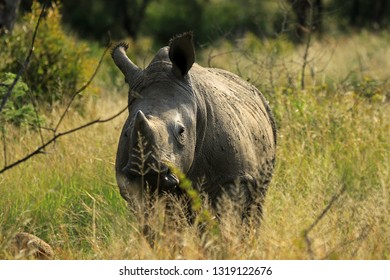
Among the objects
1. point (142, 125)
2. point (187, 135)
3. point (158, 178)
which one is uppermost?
point (142, 125)

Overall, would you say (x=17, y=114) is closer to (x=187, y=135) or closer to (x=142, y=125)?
(x=187, y=135)

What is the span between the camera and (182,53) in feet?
19.3

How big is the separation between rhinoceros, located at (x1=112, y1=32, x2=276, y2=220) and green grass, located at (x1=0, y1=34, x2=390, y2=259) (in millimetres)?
240

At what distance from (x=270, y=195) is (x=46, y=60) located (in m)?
4.73

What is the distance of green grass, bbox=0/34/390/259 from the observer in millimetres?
5625

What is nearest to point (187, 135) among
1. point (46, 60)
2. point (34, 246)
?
point (34, 246)

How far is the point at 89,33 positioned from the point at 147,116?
2345 centimetres

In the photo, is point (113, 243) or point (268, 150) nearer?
point (113, 243)

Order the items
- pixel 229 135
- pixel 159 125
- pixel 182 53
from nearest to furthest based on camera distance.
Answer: pixel 159 125 → pixel 182 53 → pixel 229 135

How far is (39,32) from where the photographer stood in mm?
11336

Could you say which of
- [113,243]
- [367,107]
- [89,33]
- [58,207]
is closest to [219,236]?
[113,243]

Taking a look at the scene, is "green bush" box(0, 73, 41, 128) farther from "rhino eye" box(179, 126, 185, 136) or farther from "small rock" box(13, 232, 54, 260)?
"rhino eye" box(179, 126, 185, 136)

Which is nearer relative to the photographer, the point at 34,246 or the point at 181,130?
the point at 181,130
